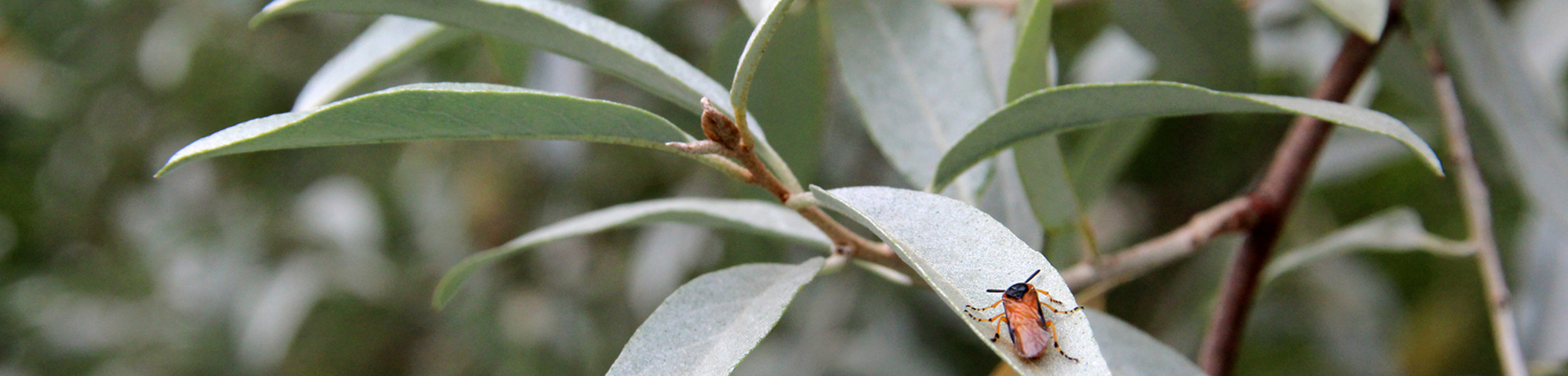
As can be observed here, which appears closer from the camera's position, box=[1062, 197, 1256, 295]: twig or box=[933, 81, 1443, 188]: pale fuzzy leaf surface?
box=[933, 81, 1443, 188]: pale fuzzy leaf surface

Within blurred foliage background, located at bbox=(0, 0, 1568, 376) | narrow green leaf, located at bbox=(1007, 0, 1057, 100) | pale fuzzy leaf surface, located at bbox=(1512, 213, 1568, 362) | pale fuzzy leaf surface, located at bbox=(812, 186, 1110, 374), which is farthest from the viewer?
blurred foliage background, located at bbox=(0, 0, 1568, 376)

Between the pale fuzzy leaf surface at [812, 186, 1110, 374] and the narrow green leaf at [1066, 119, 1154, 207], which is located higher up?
the narrow green leaf at [1066, 119, 1154, 207]

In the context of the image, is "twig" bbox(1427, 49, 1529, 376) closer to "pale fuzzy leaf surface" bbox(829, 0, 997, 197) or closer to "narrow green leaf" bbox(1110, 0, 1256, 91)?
"narrow green leaf" bbox(1110, 0, 1256, 91)

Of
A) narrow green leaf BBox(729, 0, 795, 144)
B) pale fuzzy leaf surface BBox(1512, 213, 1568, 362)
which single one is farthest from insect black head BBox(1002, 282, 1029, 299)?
pale fuzzy leaf surface BBox(1512, 213, 1568, 362)

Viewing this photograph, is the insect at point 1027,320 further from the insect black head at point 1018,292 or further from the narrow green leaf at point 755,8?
the narrow green leaf at point 755,8

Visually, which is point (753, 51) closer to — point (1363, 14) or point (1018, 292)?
point (1018, 292)

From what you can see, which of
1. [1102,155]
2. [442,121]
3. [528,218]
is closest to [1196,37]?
[1102,155]

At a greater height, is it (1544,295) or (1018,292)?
(1018,292)
